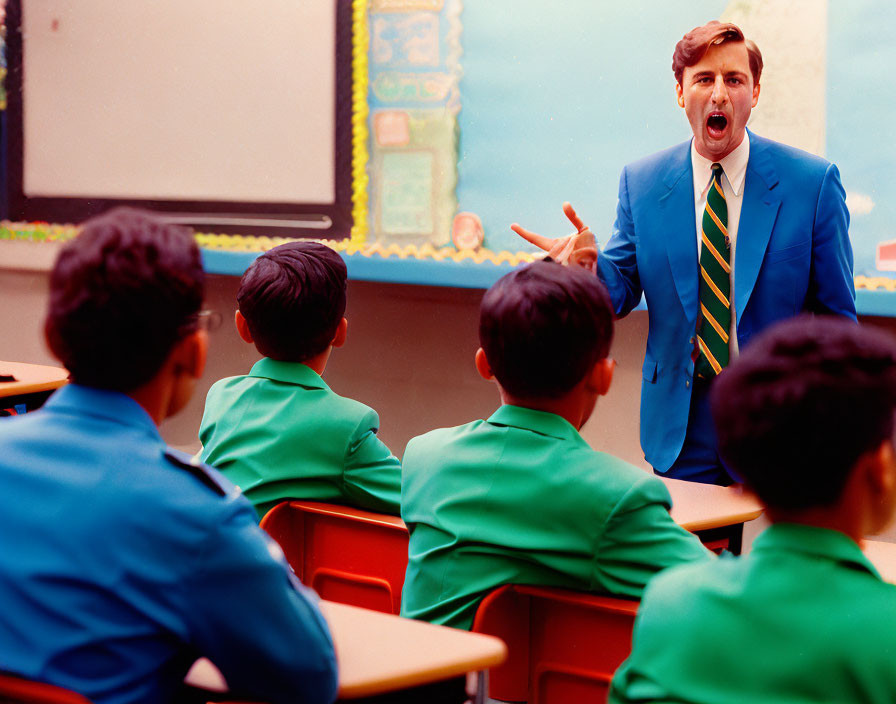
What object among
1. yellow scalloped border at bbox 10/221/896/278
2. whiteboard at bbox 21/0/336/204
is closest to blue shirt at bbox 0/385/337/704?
yellow scalloped border at bbox 10/221/896/278

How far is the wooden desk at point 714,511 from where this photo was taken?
6.31 ft

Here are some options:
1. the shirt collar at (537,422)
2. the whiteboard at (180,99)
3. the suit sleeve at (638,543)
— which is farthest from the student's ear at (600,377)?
the whiteboard at (180,99)

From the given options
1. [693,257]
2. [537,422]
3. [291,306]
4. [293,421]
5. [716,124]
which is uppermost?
[716,124]

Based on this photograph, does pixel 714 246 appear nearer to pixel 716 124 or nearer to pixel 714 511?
pixel 716 124

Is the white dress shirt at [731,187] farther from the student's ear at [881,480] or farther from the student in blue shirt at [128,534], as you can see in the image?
the student in blue shirt at [128,534]

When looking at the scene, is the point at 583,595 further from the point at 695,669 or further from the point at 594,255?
the point at 594,255

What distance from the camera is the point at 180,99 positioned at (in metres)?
4.34

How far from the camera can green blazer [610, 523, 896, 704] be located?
0.93 meters

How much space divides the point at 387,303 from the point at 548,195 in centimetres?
94

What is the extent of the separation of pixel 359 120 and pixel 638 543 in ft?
9.32

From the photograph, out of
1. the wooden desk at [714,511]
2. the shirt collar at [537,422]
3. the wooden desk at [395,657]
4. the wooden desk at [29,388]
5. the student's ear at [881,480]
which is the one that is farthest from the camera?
the wooden desk at [29,388]

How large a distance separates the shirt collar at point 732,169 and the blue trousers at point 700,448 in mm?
507

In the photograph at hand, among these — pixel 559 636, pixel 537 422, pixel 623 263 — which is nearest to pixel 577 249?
pixel 623 263

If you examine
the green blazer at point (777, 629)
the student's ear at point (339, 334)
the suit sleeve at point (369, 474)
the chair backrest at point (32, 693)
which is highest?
the student's ear at point (339, 334)
